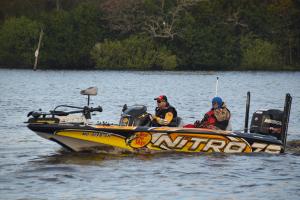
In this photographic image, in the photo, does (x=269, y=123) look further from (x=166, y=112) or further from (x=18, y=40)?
(x=18, y=40)

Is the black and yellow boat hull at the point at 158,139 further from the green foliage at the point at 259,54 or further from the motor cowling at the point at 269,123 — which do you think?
the green foliage at the point at 259,54

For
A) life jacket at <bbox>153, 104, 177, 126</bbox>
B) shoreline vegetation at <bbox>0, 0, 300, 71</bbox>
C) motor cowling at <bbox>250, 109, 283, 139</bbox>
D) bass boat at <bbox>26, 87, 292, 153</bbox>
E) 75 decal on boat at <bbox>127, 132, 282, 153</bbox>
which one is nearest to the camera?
bass boat at <bbox>26, 87, 292, 153</bbox>

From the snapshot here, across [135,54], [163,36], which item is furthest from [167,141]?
[163,36]

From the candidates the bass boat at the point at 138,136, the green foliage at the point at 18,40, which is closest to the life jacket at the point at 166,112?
the bass boat at the point at 138,136

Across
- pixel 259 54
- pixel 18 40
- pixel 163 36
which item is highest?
pixel 163 36

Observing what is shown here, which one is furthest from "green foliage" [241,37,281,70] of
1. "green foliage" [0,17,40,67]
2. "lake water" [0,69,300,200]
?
"lake water" [0,69,300,200]

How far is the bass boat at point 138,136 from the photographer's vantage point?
68.7 ft

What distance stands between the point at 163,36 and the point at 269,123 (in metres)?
71.9

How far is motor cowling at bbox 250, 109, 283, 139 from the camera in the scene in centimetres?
2178

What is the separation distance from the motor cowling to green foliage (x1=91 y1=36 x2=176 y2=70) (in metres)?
69.3

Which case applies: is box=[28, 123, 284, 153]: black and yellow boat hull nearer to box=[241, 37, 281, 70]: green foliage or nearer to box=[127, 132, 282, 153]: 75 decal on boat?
box=[127, 132, 282, 153]: 75 decal on boat

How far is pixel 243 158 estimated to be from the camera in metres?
21.1

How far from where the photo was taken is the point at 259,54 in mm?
92250

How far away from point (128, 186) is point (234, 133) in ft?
13.7
